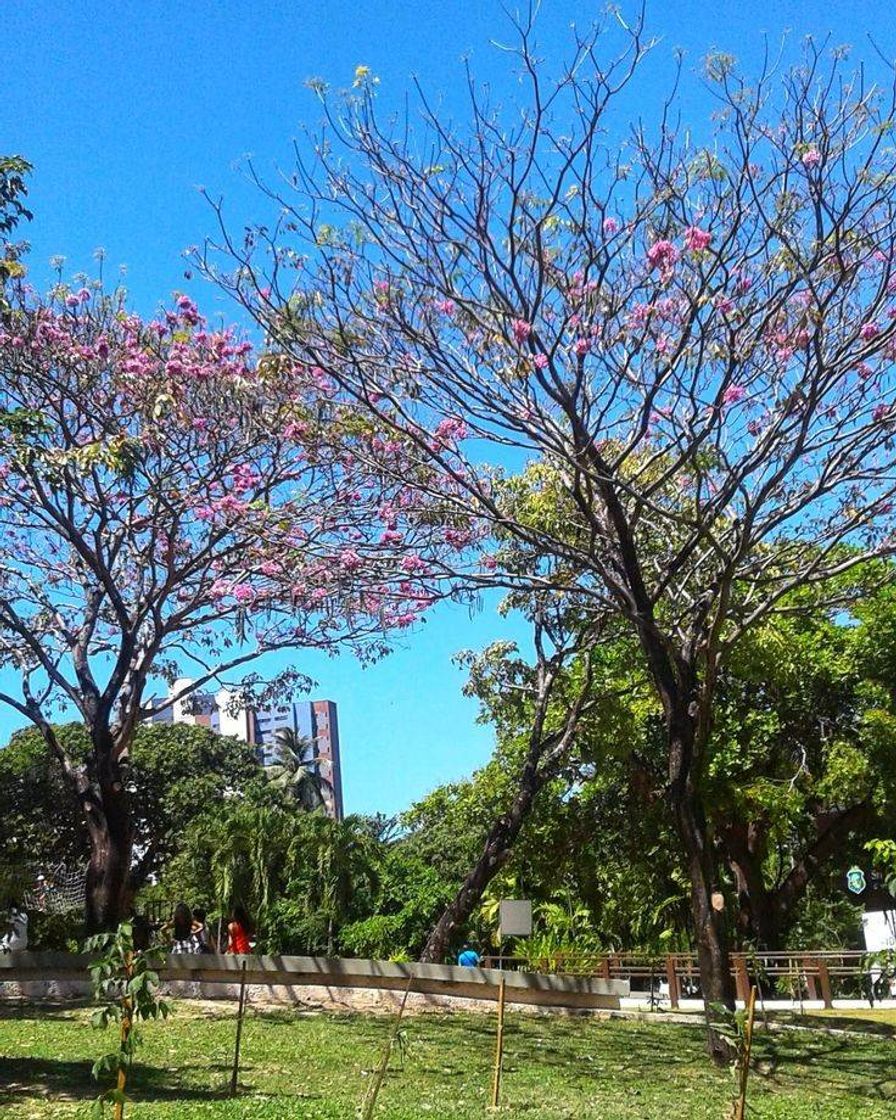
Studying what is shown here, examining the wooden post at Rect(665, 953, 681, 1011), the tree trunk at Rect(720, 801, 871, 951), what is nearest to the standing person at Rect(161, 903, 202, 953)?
the wooden post at Rect(665, 953, 681, 1011)

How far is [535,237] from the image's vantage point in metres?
8.94

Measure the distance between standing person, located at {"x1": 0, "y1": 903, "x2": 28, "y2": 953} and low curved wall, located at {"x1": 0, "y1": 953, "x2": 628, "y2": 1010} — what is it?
2.26 ft

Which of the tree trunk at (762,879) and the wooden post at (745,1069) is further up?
the tree trunk at (762,879)

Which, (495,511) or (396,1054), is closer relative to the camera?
(396,1054)

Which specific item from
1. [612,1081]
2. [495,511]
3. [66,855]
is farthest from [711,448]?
[66,855]

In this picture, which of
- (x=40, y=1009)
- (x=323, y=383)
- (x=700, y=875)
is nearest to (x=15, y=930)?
(x=40, y=1009)

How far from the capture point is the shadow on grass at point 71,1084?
687 cm

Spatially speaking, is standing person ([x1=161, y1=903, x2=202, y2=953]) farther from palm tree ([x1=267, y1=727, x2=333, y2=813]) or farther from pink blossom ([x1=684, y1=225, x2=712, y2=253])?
palm tree ([x1=267, y1=727, x2=333, y2=813])

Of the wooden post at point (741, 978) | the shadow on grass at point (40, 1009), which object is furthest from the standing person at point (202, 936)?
the wooden post at point (741, 978)

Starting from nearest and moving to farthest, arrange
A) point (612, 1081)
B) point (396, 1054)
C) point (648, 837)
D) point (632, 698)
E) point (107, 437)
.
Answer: point (612, 1081) < point (396, 1054) < point (107, 437) < point (632, 698) < point (648, 837)

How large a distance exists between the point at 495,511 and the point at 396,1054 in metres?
4.47

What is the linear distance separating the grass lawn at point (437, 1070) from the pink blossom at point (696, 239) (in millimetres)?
6104

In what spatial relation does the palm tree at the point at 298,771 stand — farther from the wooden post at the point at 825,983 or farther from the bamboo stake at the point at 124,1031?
the bamboo stake at the point at 124,1031

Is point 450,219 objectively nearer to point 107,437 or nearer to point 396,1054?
point 107,437
